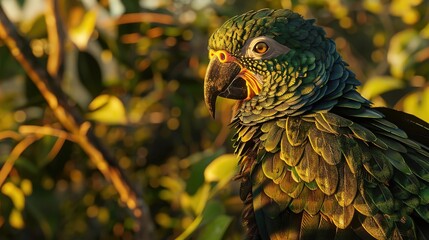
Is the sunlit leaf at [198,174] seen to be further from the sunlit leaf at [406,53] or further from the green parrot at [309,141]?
the sunlit leaf at [406,53]

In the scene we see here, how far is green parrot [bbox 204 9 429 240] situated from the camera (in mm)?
1008

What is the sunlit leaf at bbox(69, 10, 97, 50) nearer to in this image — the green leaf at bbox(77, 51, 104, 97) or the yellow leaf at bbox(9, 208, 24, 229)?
the green leaf at bbox(77, 51, 104, 97)

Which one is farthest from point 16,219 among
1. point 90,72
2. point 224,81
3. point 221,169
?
point 224,81

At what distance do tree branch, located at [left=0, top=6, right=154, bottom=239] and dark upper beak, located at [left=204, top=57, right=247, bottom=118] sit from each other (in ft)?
1.22

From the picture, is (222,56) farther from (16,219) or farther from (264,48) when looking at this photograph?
(16,219)

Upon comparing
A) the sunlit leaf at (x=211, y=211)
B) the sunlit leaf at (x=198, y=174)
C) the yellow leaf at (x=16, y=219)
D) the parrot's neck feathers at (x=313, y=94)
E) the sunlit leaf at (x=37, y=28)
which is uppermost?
the sunlit leaf at (x=37, y=28)

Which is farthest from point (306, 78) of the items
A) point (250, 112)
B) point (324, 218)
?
point (324, 218)

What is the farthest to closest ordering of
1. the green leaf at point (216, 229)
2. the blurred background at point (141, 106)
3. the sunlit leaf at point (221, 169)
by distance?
the blurred background at point (141, 106)
the sunlit leaf at point (221, 169)
the green leaf at point (216, 229)

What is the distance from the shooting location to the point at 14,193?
5.76ft

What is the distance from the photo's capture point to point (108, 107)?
1.61 metres

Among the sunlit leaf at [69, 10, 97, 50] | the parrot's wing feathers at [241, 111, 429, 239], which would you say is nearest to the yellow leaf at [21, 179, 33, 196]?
the sunlit leaf at [69, 10, 97, 50]

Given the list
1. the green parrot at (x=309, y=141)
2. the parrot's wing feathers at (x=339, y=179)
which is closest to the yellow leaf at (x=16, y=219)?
the green parrot at (x=309, y=141)

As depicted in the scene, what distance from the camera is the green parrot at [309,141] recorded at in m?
1.01

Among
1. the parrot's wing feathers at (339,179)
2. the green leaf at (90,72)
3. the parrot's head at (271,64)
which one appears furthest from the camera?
the green leaf at (90,72)
